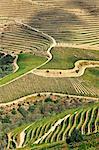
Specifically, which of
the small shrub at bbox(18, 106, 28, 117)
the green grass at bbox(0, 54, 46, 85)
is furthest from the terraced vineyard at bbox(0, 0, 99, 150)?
the small shrub at bbox(18, 106, 28, 117)

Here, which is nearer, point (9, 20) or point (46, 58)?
point (46, 58)

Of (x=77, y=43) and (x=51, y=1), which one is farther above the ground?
(x=51, y=1)

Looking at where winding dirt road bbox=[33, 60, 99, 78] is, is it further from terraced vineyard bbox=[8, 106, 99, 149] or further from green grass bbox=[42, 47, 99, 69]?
terraced vineyard bbox=[8, 106, 99, 149]

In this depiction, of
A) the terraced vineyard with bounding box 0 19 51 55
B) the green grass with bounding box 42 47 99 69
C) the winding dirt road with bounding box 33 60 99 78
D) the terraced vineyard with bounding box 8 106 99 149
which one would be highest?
the terraced vineyard with bounding box 0 19 51 55

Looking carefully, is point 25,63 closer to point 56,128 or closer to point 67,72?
point 67,72

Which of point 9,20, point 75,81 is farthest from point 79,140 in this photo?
point 9,20

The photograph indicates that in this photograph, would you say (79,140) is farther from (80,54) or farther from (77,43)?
(77,43)

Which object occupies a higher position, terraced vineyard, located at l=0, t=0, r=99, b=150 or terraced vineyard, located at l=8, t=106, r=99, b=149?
terraced vineyard, located at l=0, t=0, r=99, b=150
